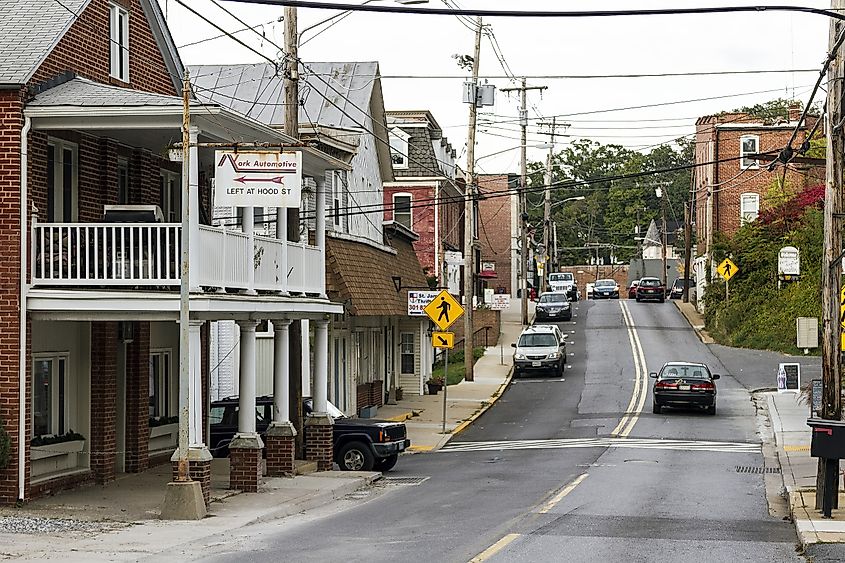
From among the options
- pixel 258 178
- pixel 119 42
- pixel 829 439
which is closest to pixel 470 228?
pixel 119 42

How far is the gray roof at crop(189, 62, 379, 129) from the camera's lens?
131 feet

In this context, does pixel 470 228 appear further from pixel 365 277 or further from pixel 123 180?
pixel 123 180

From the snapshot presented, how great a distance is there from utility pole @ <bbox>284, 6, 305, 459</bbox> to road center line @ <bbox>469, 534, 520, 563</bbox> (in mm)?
→ 8895

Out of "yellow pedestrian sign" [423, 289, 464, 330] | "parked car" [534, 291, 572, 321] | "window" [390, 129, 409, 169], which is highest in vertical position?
"window" [390, 129, 409, 169]

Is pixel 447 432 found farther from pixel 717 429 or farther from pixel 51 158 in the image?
pixel 51 158

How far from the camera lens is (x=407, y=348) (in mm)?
43281

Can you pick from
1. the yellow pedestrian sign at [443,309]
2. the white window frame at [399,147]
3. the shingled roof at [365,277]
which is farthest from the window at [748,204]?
the yellow pedestrian sign at [443,309]

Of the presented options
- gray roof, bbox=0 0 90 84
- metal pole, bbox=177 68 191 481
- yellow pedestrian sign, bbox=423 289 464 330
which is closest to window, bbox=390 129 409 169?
yellow pedestrian sign, bbox=423 289 464 330

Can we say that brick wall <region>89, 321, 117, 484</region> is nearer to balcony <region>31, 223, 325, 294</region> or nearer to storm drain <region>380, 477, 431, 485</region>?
balcony <region>31, 223, 325, 294</region>

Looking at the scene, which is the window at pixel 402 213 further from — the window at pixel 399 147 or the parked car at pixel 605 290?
the parked car at pixel 605 290

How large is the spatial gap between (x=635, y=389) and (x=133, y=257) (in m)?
27.0

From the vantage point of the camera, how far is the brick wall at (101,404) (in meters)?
21.2

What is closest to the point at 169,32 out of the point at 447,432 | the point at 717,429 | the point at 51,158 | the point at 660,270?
the point at 51,158

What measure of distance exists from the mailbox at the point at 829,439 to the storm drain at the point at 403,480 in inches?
332
